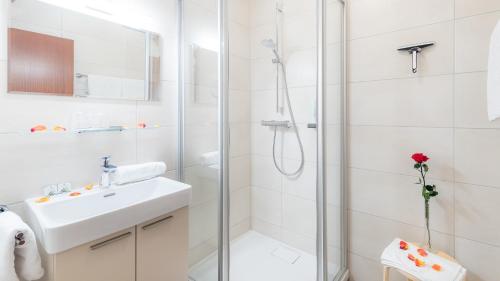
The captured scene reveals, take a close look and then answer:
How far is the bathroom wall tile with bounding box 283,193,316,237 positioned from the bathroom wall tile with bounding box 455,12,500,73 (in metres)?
1.30

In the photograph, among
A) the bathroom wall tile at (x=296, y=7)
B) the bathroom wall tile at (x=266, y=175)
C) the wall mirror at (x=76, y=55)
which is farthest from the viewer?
the bathroom wall tile at (x=266, y=175)

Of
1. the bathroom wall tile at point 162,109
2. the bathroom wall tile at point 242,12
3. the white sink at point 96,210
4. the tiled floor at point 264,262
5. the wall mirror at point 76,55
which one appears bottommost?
the tiled floor at point 264,262

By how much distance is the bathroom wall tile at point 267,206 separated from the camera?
2068mm

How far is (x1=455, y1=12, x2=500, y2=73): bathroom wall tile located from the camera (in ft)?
4.07

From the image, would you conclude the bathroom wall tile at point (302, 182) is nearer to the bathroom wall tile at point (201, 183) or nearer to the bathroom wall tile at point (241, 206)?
the bathroom wall tile at point (241, 206)

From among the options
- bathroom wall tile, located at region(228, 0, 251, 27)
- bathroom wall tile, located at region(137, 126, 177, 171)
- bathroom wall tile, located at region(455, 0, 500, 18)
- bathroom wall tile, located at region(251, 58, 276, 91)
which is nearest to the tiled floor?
bathroom wall tile, located at region(137, 126, 177, 171)

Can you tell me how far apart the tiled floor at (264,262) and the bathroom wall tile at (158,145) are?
0.70 m

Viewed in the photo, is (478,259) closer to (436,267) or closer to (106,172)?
(436,267)

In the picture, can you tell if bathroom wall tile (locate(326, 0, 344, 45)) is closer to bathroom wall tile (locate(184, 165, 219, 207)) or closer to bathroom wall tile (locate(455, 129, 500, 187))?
bathroom wall tile (locate(455, 129, 500, 187))

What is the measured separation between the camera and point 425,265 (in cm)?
121

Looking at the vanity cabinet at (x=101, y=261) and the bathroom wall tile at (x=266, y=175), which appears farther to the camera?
the bathroom wall tile at (x=266, y=175)

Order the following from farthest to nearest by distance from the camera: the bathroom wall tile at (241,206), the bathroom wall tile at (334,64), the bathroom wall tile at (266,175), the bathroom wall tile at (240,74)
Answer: the bathroom wall tile at (266,175)
the bathroom wall tile at (241,206)
the bathroom wall tile at (240,74)
the bathroom wall tile at (334,64)

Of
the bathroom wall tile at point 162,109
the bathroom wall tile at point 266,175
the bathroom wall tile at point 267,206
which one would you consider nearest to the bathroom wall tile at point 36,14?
the bathroom wall tile at point 162,109

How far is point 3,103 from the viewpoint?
38.4 inches
